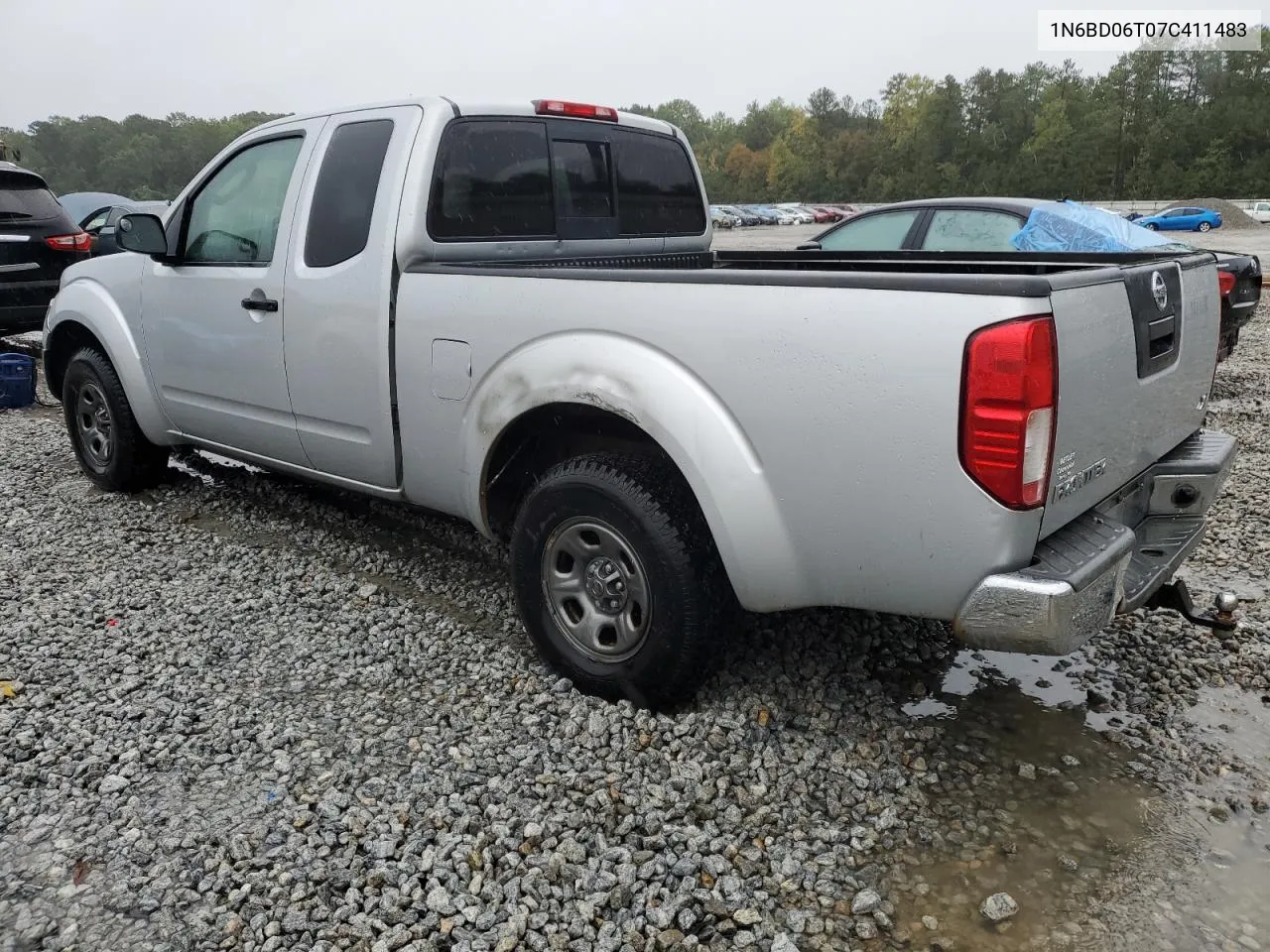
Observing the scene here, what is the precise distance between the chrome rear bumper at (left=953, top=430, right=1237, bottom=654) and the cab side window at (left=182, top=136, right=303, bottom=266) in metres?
3.31

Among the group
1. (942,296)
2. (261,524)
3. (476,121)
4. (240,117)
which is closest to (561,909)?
(942,296)

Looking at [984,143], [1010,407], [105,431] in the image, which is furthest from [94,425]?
[984,143]

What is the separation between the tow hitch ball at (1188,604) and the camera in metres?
3.16

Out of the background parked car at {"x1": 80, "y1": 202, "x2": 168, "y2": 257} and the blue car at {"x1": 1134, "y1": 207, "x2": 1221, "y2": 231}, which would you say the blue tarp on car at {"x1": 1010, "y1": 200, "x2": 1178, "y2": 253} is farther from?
the blue car at {"x1": 1134, "y1": 207, "x2": 1221, "y2": 231}

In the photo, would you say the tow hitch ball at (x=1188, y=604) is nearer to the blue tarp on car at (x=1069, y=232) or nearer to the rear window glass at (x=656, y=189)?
the rear window glass at (x=656, y=189)

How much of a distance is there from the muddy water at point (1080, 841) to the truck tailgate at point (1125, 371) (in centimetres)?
88

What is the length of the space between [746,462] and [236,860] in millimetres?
1717

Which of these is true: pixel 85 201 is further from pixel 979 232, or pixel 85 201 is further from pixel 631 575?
pixel 631 575

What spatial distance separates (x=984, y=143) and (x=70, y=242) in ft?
289

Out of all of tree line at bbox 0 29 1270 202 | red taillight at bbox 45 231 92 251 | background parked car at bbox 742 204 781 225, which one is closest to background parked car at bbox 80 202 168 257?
red taillight at bbox 45 231 92 251

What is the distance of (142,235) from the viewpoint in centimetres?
454

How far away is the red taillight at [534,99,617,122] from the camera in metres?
4.11

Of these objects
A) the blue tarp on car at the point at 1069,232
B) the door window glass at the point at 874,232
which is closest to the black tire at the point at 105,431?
the door window glass at the point at 874,232

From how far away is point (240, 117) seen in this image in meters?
131
